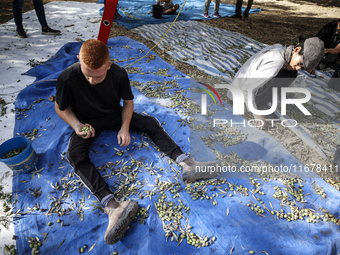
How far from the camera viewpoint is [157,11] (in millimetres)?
7113

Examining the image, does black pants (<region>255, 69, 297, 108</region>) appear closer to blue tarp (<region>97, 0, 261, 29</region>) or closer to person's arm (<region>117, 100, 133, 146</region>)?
person's arm (<region>117, 100, 133, 146</region>)

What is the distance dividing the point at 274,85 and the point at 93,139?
116 inches

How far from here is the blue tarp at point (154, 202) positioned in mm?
1857

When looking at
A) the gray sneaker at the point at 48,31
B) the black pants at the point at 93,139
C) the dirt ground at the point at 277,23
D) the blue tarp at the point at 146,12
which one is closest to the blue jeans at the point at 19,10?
the gray sneaker at the point at 48,31

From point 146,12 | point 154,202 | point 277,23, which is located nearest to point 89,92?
point 154,202

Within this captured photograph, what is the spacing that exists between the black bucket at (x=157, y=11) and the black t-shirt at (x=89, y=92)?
5.85 metres

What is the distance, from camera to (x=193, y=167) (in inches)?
90.6

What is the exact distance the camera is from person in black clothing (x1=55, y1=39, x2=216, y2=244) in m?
1.87

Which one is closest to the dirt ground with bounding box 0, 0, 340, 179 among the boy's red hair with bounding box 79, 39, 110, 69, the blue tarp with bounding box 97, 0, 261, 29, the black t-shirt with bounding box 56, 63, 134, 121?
the blue tarp with bounding box 97, 0, 261, 29

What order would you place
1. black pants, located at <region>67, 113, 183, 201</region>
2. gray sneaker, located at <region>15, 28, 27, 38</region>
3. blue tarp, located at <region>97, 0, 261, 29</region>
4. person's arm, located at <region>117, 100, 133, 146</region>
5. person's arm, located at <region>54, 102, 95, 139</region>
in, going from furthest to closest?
blue tarp, located at <region>97, 0, 261, 29</region>
gray sneaker, located at <region>15, 28, 27, 38</region>
person's arm, located at <region>117, 100, 133, 146</region>
person's arm, located at <region>54, 102, 95, 139</region>
black pants, located at <region>67, 113, 183, 201</region>

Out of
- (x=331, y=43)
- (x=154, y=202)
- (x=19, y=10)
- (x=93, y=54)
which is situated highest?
(x=331, y=43)

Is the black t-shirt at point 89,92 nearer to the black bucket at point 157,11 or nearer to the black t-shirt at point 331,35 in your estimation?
the black t-shirt at point 331,35

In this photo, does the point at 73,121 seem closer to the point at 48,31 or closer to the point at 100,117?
the point at 100,117

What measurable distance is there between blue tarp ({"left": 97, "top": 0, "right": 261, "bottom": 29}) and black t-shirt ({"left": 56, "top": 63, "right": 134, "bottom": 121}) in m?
5.09
